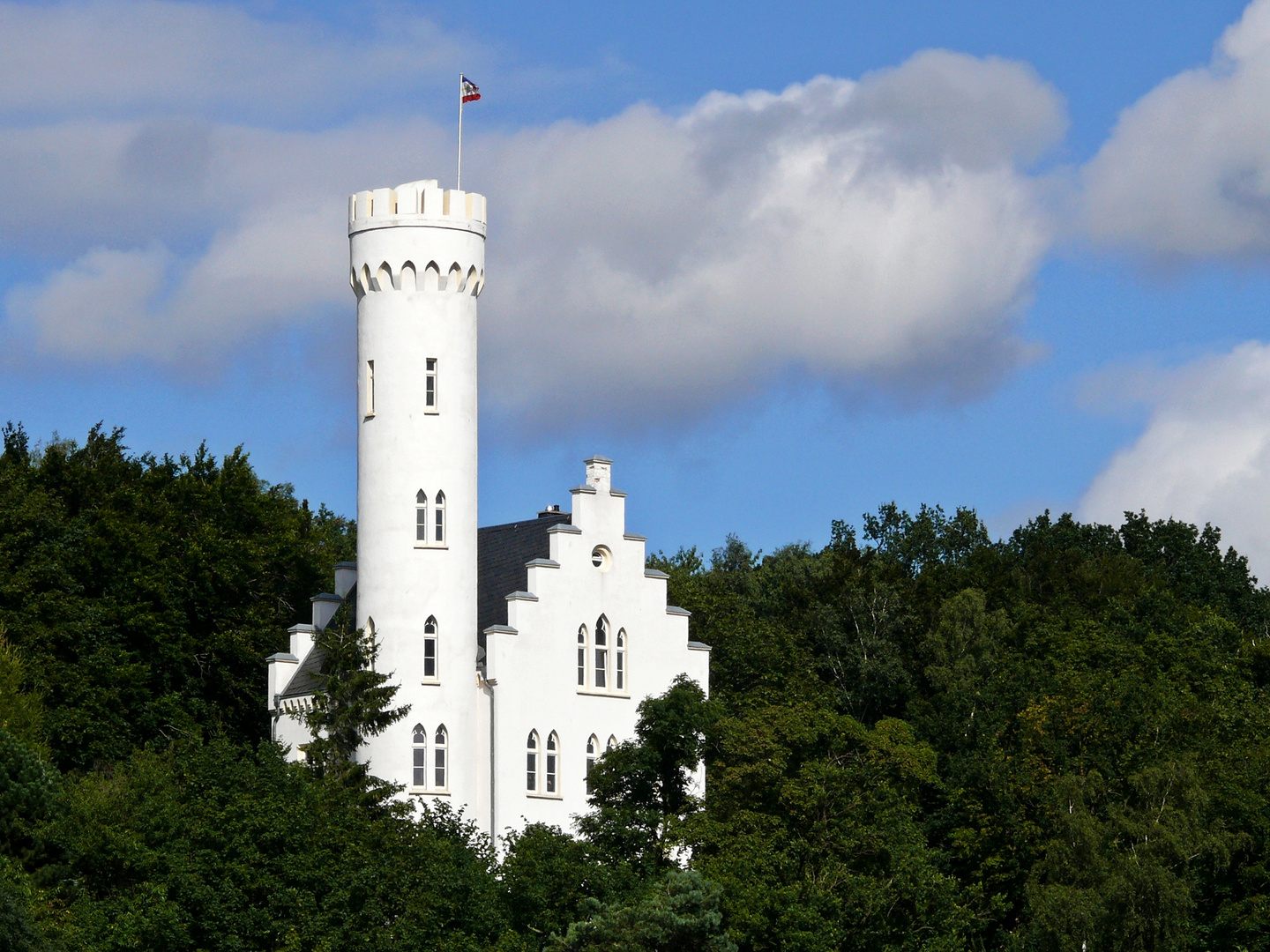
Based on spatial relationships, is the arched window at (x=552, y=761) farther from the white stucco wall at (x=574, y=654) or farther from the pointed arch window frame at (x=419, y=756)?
the pointed arch window frame at (x=419, y=756)

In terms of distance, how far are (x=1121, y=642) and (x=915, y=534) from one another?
32.2m

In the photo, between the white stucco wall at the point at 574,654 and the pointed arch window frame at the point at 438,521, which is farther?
the pointed arch window frame at the point at 438,521

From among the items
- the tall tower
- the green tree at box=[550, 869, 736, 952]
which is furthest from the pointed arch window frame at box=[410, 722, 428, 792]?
the green tree at box=[550, 869, 736, 952]

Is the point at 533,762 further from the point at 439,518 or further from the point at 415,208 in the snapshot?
the point at 415,208

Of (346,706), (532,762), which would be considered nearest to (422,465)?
(346,706)

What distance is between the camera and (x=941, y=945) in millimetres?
59094

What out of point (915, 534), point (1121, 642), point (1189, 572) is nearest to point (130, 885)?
point (1121, 642)

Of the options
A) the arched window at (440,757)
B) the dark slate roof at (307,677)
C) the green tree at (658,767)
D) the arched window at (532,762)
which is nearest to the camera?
the green tree at (658,767)

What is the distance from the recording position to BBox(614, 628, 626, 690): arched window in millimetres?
71062

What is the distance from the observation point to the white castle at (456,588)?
6781 centimetres

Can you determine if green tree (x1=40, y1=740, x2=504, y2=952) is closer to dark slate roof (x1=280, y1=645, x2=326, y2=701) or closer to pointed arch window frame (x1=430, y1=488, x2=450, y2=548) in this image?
pointed arch window frame (x1=430, y1=488, x2=450, y2=548)

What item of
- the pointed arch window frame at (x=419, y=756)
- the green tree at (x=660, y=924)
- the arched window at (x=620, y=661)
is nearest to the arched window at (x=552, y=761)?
the arched window at (x=620, y=661)

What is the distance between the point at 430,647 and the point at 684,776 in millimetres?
9414

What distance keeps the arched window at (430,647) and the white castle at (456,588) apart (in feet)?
0.12
